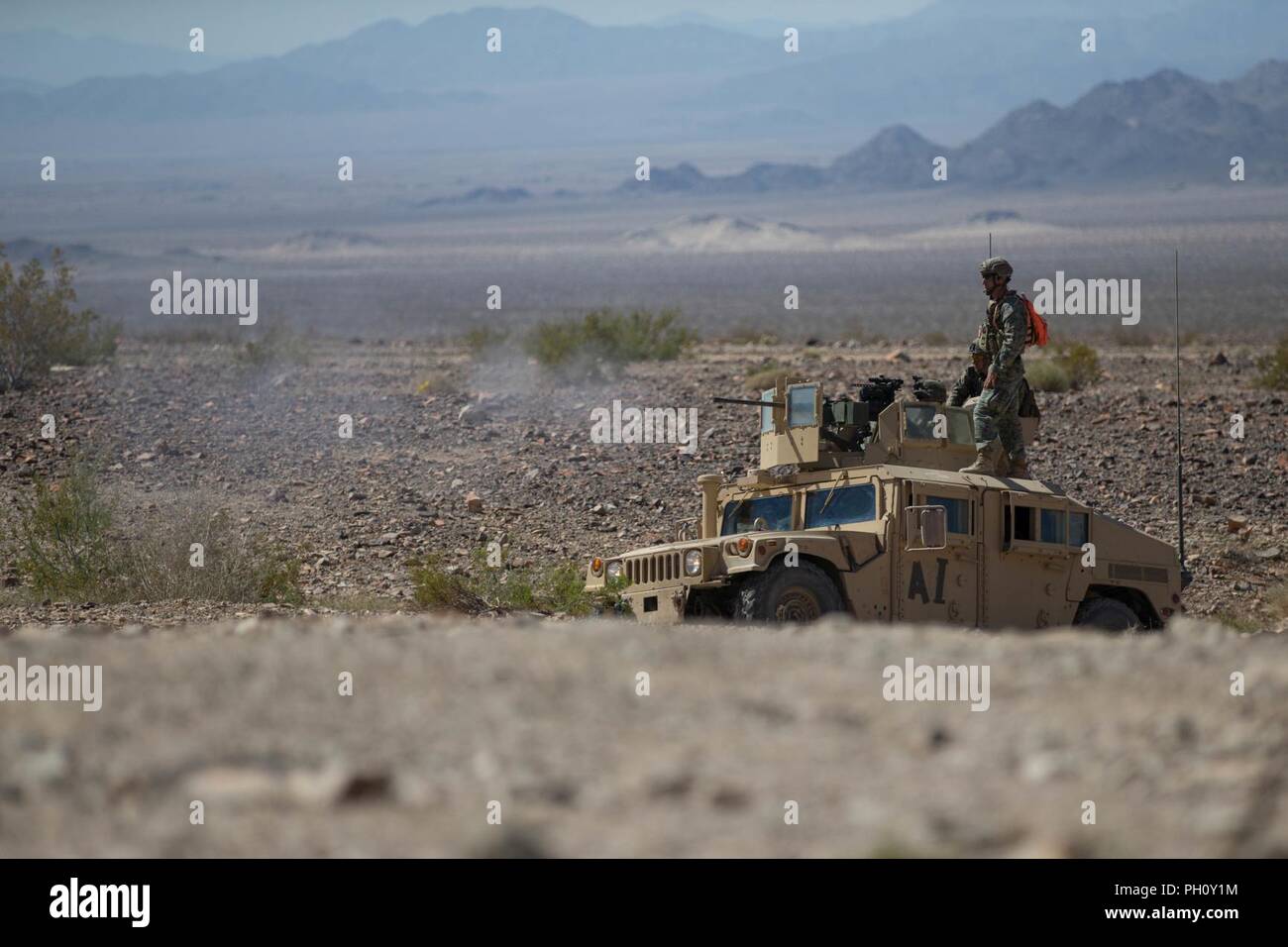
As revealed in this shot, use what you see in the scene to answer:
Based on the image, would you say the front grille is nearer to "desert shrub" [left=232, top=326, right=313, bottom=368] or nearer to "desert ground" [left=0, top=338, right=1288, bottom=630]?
"desert ground" [left=0, top=338, right=1288, bottom=630]

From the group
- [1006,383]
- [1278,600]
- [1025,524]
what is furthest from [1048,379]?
[1025,524]

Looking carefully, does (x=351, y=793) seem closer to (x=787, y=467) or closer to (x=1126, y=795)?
(x=1126, y=795)

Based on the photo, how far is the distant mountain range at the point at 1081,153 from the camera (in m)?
171

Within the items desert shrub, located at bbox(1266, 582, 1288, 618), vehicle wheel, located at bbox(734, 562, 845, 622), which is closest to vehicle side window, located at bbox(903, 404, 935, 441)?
vehicle wheel, located at bbox(734, 562, 845, 622)

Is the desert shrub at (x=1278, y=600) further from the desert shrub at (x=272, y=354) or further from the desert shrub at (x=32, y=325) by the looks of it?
the desert shrub at (x=32, y=325)

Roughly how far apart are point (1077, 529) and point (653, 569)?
3.48 meters

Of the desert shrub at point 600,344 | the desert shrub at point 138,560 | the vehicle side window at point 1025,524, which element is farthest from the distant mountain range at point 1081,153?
the vehicle side window at point 1025,524

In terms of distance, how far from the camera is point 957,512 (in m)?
13.5

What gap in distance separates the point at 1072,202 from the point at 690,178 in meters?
53.3

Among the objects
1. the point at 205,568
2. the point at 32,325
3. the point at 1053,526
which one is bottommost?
the point at 205,568

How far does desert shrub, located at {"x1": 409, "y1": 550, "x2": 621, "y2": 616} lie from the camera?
15.3m

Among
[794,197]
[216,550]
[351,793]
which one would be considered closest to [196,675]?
[351,793]

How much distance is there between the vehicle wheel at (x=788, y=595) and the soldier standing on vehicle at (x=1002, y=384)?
2140 millimetres

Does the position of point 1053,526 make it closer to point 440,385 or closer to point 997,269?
point 997,269
